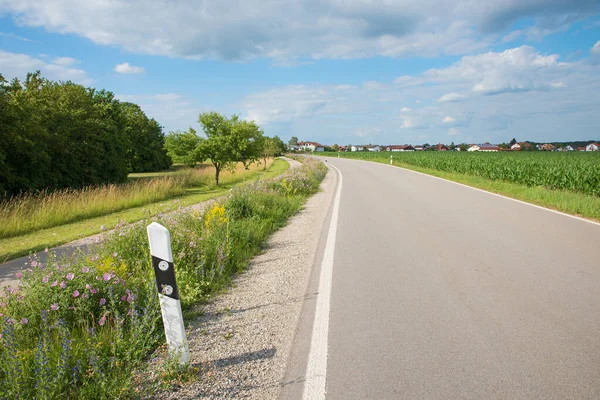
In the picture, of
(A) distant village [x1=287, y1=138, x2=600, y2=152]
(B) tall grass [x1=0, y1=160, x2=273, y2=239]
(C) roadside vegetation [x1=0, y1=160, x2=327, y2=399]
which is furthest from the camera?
(A) distant village [x1=287, y1=138, x2=600, y2=152]

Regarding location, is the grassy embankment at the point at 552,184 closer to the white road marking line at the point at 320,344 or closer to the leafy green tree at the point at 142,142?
the white road marking line at the point at 320,344

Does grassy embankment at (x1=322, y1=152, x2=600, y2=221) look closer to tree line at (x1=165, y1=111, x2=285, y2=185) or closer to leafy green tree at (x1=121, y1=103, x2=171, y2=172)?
tree line at (x1=165, y1=111, x2=285, y2=185)

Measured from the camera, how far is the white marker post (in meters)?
3.10

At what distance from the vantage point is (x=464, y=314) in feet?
14.0

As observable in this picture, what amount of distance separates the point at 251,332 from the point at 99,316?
159 centimetres

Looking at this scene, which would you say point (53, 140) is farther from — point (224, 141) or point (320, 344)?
point (320, 344)

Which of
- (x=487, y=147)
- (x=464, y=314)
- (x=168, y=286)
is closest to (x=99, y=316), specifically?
(x=168, y=286)

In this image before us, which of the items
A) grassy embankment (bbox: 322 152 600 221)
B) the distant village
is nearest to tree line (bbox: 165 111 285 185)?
grassy embankment (bbox: 322 152 600 221)

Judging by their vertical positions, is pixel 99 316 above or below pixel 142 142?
below

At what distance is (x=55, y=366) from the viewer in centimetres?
295

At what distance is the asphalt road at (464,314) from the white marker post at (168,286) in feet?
4.08

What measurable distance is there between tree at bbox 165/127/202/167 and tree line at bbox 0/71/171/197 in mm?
3849

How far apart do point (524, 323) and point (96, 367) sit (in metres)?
4.07

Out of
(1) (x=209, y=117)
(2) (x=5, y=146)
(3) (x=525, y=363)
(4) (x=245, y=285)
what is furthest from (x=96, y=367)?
Result: (1) (x=209, y=117)
